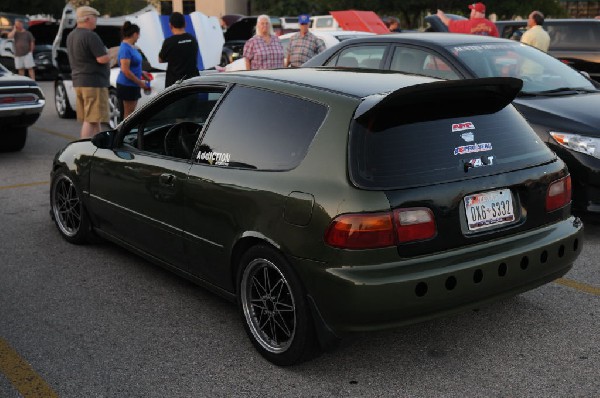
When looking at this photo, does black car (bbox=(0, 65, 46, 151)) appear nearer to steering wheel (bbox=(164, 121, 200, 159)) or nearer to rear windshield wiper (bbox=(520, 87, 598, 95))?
steering wheel (bbox=(164, 121, 200, 159))

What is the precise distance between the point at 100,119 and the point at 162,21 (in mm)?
3050

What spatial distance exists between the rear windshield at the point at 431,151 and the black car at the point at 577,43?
11.0 meters

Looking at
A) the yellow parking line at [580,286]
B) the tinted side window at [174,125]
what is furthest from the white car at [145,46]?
the yellow parking line at [580,286]

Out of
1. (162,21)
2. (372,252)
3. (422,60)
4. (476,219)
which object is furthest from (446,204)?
(162,21)

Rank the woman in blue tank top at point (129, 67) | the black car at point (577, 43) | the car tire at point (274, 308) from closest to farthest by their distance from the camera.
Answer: the car tire at point (274, 308), the woman in blue tank top at point (129, 67), the black car at point (577, 43)

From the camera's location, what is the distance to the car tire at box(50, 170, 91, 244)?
19.0ft

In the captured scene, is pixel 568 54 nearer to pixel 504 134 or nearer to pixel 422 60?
pixel 422 60

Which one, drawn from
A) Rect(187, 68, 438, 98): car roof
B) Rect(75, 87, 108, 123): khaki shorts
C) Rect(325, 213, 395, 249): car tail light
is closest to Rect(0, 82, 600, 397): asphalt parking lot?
Rect(325, 213, 395, 249): car tail light

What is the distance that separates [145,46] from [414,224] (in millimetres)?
8947

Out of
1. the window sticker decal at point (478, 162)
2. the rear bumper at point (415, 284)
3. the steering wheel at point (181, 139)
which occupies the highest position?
the window sticker decal at point (478, 162)

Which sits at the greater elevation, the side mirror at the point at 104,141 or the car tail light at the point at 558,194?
the side mirror at the point at 104,141

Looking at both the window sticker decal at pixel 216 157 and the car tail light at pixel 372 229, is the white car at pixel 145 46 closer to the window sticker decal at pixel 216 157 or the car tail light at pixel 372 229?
the window sticker decal at pixel 216 157

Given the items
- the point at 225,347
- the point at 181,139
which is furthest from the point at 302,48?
the point at 225,347

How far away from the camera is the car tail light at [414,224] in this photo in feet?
11.2
